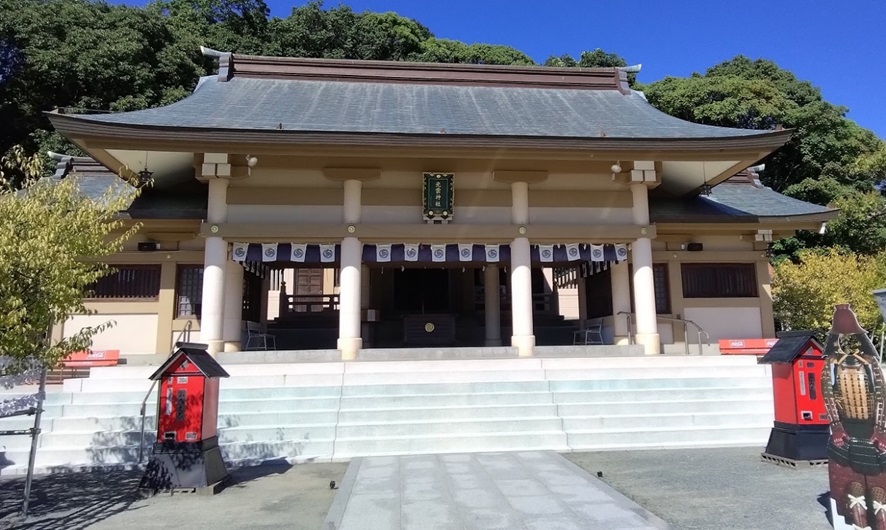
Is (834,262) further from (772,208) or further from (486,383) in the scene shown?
(486,383)

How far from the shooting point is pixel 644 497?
535 centimetres

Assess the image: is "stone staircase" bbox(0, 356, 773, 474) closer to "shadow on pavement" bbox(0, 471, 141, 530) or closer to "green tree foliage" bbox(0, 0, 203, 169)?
"shadow on pavement" bbox(0, 471, 141, 530)

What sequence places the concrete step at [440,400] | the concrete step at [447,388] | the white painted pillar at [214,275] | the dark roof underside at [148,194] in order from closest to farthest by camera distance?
the concrete step at [440,400]
the concrete step at [447,388]
the white painted pillar at [214,275]
the dark roof underside at [148,194]

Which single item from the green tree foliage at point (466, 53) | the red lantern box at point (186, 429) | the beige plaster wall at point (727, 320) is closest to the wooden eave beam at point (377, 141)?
the beige plaster wall at point (727, 320)

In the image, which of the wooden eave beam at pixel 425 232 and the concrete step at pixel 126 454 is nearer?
the concrete step at pixel 126 454

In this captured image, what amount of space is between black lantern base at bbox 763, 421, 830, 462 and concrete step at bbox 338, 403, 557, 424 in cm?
318

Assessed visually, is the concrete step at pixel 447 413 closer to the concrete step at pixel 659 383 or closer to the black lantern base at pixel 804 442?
the concrete step at pixel 659 383

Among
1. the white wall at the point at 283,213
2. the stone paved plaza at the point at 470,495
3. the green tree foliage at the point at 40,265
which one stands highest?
the white wall at the point at 283,213

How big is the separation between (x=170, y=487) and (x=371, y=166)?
24.8ft

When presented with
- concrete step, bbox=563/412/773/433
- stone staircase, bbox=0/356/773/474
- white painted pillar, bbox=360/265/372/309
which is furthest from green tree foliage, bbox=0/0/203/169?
concrete step, bbox=563/412/773/433

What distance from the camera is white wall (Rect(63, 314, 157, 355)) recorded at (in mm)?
12758

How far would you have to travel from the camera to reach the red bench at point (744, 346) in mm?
12898

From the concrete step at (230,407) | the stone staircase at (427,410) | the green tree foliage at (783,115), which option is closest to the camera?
the stone staircase at (427,410)

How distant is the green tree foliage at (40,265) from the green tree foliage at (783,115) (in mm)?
31878
